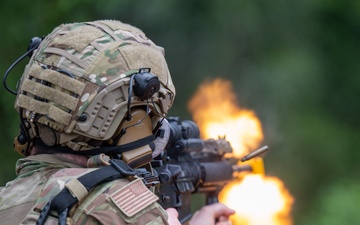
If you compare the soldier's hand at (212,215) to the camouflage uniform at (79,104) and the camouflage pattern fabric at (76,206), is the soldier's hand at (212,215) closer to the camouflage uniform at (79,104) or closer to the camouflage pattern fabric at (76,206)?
the camouflage uniform at (79,104)

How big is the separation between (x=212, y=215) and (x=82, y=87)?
5.36ft

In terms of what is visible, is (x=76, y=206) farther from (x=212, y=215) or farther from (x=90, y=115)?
(x=212, y=215)

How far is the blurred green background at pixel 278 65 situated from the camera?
7277 millimetres

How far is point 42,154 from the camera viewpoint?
3.08 m

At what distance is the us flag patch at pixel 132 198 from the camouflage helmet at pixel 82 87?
0.83 feet

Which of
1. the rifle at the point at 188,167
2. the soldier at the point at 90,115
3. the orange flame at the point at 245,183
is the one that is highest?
the soldier at the point at 90,115

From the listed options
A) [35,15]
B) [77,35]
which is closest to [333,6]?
[35,15]

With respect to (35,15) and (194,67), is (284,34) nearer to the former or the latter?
(194,67)

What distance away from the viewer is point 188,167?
4391 mm

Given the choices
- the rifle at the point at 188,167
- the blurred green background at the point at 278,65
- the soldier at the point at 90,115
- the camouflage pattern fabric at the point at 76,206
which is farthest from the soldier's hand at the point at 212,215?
the blurred green background at the point at 278,65

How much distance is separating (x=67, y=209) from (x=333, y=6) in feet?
17.1

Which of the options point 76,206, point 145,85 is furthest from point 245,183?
point 76,206

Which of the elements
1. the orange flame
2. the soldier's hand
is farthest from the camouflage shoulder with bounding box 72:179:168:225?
the orange flame

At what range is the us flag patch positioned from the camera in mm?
2775
